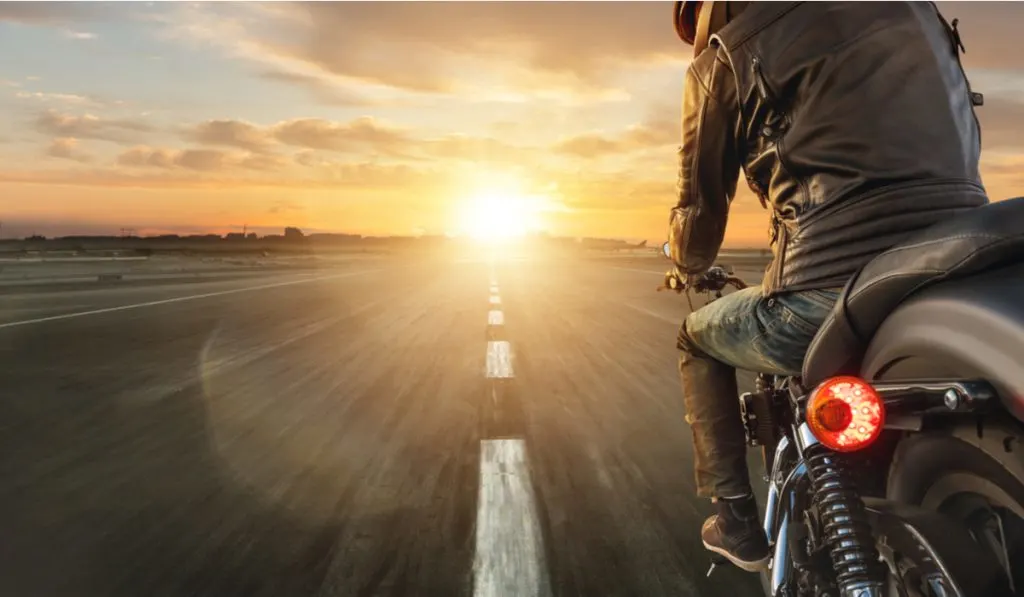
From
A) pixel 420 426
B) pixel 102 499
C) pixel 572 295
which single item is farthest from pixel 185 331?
pixel 572 295

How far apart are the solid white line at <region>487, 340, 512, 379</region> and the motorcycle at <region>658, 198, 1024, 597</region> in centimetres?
642

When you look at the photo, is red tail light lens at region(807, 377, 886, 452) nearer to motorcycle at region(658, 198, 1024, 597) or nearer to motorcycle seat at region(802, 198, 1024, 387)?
motorcycle at region(658, 198, 1024, 597)

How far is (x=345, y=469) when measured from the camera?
527 cm

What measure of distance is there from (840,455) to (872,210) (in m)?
0.70

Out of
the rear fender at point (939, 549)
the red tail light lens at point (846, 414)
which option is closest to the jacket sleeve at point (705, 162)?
the red tail light lens at point (846, 414)

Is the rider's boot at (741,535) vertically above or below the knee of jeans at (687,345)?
below

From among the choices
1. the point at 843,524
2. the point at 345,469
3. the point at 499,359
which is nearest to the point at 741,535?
the point at 843,524

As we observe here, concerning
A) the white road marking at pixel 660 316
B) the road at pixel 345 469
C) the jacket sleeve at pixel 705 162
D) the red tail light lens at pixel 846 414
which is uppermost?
the jacket sleeve at pixel 705 162

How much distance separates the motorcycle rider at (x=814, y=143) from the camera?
7.66ft

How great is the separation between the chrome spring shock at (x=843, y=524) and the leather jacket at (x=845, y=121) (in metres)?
0.54

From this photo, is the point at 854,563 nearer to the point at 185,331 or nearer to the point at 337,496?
the point at 337,496

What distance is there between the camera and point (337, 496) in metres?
4.74

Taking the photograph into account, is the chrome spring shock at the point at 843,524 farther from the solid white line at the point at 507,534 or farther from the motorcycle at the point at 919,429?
the solid white line at the point at 507,534

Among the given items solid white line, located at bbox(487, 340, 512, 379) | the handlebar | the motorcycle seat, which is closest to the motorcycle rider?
the motorcycle seat
